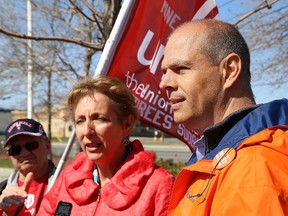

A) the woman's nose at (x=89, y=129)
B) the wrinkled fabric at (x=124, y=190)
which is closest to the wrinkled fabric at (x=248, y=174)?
the wrinkled fabric at (x=124, y=190)

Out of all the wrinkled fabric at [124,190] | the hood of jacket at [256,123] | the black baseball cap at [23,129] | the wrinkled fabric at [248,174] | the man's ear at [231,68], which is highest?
the man's ear at [231,68]

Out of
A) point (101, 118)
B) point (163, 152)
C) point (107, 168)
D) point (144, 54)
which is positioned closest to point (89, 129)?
point (101, 118)

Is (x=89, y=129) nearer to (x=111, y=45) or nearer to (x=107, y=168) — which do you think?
(x=107, y=168)

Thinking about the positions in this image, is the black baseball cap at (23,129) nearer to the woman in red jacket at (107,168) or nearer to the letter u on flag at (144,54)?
the letter u on flag at (144,54)

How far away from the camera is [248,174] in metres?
1.25

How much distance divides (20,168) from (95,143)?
3.84 ft

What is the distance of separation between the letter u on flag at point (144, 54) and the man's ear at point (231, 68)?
74.4 inches

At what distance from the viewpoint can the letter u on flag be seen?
3.48m

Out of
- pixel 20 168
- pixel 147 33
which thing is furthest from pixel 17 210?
pixel 147 33

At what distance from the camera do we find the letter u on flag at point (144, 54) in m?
3.48

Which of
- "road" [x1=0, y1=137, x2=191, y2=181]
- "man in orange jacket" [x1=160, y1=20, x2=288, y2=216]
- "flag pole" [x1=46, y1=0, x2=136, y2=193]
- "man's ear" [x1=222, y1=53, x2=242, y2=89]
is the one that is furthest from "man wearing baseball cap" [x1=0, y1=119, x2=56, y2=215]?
"road" [x1=0, y1=137, x2=191, y2=181]

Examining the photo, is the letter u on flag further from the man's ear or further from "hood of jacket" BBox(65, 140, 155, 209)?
the man's ear

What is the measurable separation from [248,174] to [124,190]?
1.21 metres

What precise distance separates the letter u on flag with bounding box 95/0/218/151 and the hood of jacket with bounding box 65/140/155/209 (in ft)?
3.25
